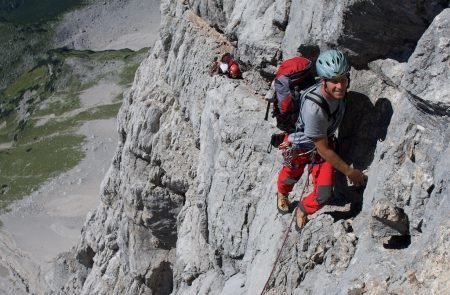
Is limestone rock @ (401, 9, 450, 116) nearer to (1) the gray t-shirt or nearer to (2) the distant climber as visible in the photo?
(1) the gray t-shirt

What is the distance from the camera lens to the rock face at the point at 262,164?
10.4m

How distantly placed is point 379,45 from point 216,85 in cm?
871

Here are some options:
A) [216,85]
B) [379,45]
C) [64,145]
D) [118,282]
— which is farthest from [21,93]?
[379,45]

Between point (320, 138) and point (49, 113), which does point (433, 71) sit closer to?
point (320, 138)

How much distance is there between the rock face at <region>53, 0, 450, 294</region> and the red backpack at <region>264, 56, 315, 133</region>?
4.18 feet

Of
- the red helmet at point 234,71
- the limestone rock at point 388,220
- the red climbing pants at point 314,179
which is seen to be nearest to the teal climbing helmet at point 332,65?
the red climbing pants at point 314,179

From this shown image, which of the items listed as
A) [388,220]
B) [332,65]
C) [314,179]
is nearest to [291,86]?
[332,65]

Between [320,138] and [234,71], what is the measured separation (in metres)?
8.71

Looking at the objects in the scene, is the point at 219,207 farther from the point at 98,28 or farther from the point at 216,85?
the point at 98,28

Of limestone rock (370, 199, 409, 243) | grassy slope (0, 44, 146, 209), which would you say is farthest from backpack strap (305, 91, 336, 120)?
grassy slope (0, 44, 146, 209)

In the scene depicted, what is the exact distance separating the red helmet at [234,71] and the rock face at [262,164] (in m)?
0.28

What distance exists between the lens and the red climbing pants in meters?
12.6

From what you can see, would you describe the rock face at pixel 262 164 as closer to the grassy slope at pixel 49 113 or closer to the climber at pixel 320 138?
the climber at pixel 320 138

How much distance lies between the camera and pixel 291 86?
13.0 meters
